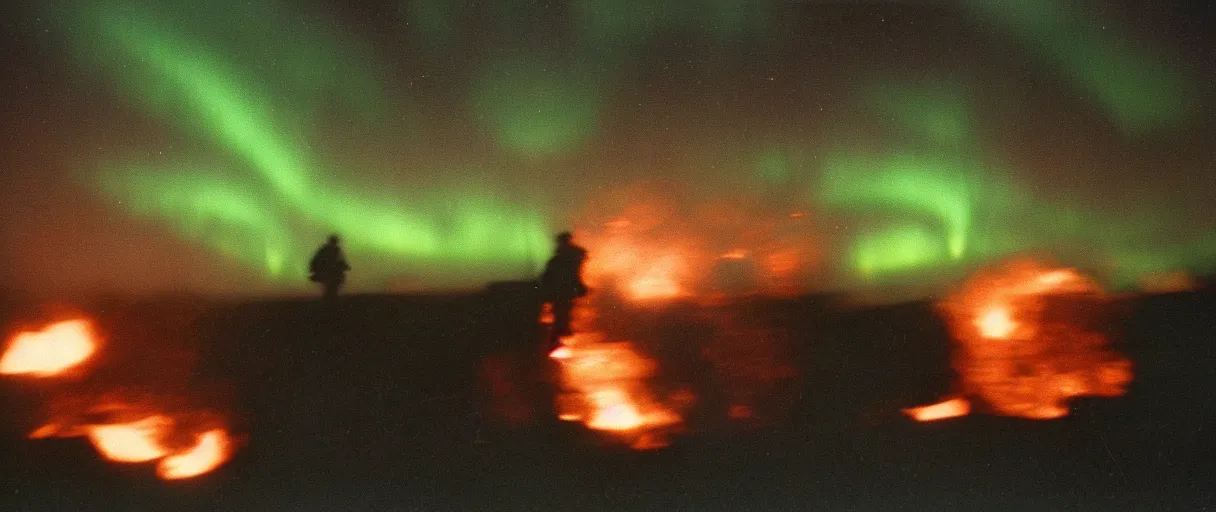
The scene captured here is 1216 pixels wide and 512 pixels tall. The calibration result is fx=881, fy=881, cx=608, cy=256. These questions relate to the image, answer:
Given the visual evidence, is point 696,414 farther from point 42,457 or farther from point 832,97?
point 42,457

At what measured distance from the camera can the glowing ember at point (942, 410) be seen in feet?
6.07

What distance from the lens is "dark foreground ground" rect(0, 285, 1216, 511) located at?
1754 millimetres

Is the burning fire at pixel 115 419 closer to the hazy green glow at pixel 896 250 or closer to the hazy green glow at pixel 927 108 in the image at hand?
the hazy green glow at pixel 896 250

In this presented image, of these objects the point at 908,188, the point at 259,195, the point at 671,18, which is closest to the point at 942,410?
the point at 908,188

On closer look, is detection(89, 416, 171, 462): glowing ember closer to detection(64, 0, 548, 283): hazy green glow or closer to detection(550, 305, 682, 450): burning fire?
detection(64, 0, 548, 283): hazy green glow

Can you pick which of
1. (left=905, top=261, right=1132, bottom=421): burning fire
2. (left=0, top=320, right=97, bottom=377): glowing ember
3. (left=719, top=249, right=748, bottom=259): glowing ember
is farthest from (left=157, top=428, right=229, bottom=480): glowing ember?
(left=905, top=261, right=1132, bottom=421): burning fire

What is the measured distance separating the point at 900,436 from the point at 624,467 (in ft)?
1.91

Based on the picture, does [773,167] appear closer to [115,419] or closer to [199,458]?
[199,458]

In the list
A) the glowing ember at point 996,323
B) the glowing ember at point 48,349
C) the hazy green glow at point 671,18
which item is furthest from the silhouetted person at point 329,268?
the glowing ember at point 996,323

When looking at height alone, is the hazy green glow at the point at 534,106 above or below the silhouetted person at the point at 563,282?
above

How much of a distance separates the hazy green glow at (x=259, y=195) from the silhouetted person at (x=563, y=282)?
0.13 feet

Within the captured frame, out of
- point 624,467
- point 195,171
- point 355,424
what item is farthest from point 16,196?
point 624,467

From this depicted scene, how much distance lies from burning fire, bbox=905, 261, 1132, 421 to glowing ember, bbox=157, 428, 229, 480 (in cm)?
141

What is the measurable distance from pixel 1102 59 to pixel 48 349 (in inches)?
88.6
